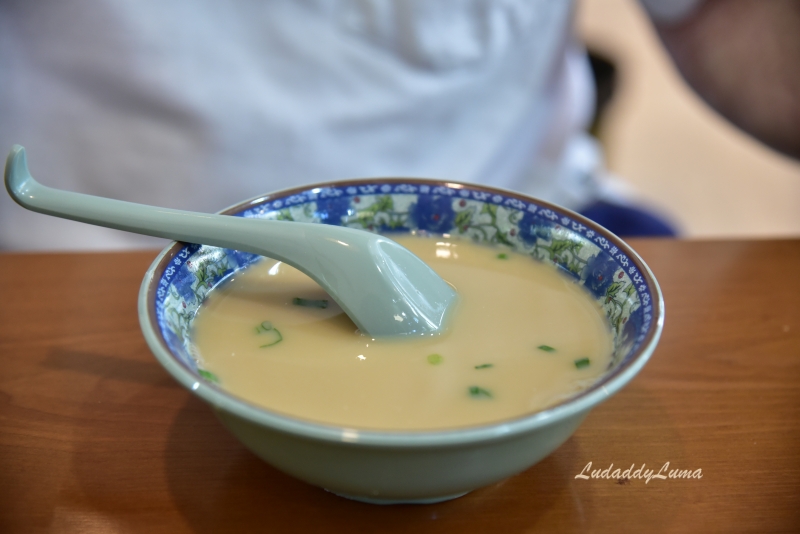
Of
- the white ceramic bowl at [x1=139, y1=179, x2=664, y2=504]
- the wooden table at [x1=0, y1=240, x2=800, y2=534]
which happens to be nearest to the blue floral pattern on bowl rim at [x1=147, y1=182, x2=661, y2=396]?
the white ceramic bowl at [x1=139, y1=179, x2=664, y2=504]

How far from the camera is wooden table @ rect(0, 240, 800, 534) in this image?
562mm

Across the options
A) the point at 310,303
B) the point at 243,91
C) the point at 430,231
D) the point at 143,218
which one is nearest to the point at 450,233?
the point at 430,231

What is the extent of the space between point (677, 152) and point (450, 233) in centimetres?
311

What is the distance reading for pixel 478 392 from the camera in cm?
60

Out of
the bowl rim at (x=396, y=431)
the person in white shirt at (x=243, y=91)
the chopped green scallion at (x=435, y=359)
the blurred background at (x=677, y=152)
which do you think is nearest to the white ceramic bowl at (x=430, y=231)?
the bowl rim at (x=396, y=431)

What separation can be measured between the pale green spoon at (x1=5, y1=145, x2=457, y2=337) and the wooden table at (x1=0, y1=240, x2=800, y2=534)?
177mm

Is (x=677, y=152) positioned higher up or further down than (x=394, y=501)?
further down

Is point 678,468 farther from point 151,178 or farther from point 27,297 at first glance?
point 151,178

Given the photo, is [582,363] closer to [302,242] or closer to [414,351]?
[414,351]

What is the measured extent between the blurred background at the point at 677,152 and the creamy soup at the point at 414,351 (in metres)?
1.88

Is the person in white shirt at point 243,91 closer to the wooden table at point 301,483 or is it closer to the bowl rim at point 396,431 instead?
the wooden table at point 301,483

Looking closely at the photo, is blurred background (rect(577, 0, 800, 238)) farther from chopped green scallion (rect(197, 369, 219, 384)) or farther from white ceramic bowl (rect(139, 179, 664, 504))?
chopped green scallion (rect(197, 369, 219, 384))

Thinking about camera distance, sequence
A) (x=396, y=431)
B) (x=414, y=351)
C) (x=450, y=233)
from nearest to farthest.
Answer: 1. (x=396, y=431)
2. (x=414, y=351)
3. (x=450, y=233)

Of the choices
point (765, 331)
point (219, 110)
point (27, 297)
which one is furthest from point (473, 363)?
point (219, 110)
